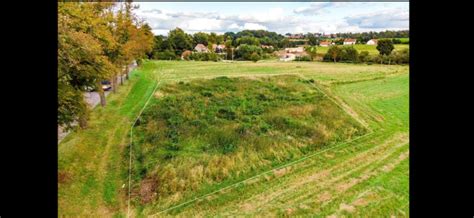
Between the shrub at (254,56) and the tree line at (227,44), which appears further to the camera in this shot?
the shrub at (254,56)

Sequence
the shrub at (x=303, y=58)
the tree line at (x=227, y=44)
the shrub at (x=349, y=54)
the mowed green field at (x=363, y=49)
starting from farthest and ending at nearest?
the shrub at (x=303, y=58), the shrub at (x=349, y=54), the tree line at (x=227, y=44), the mowed green field at (x=363, y=49)

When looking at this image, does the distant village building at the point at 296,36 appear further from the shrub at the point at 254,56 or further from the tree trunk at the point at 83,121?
the tree trunk at the point at 83,121

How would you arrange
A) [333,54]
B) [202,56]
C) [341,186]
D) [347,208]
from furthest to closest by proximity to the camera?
[333,54], [202,56], [341,186], [347,208]

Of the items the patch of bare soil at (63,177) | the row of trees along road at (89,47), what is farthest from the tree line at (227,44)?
the patch of bare soil at (63,177)

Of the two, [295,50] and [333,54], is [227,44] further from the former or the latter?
[333,54]

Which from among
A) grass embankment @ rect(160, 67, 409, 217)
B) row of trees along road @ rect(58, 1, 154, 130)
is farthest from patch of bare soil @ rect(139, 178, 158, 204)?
row of trees along road @ rect(58, 1, 154, 130)

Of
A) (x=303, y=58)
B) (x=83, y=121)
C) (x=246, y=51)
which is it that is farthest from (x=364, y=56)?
(x=83, y=121)
